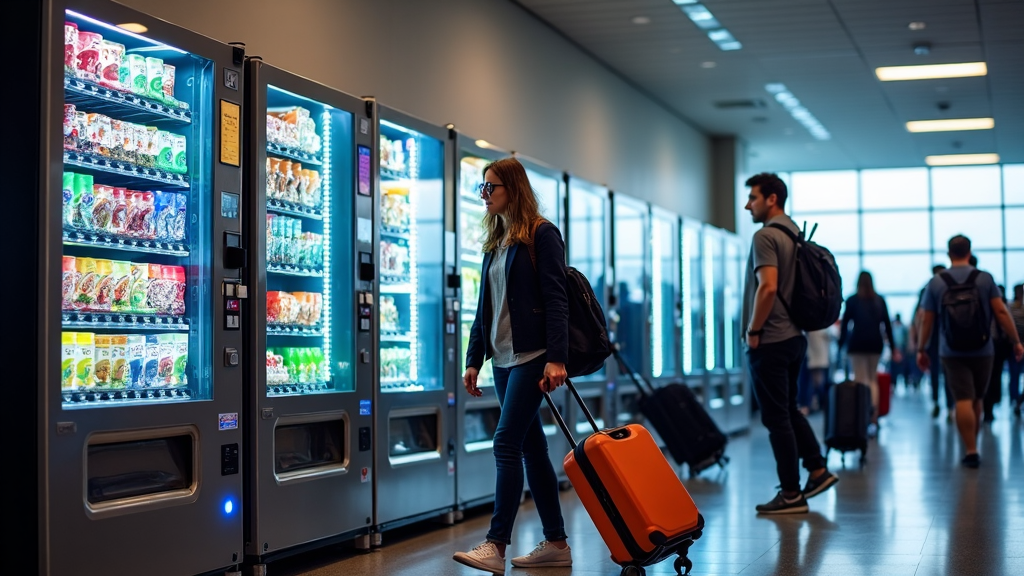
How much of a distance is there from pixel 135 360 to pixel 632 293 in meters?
A: 5.53

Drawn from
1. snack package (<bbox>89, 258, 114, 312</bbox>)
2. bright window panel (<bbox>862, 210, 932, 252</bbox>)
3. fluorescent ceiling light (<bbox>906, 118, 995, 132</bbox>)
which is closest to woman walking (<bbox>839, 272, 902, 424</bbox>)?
fluorescent ceiling light (<bbox>906, 118, 995, 132</bbox>)

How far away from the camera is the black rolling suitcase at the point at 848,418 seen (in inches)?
322

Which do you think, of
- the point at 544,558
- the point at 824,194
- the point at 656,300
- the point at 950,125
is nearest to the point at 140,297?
the point at 544,558

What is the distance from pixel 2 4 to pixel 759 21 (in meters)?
6.18

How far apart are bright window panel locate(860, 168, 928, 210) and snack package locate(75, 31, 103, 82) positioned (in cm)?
1743

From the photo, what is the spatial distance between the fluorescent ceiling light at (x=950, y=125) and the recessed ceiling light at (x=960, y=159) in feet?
7.86

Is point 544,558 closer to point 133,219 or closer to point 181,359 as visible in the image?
point 181,359

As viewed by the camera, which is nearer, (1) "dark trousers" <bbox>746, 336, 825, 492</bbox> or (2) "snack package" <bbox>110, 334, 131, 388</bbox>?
(2) "snack package" <bbox>110, 334, 131, 388</bbox>

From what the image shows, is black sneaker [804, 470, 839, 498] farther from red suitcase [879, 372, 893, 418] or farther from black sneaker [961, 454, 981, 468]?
red suitcase [879, 372, 893, 418]

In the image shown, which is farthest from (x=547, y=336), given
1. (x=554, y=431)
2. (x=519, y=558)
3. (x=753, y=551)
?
(x=554, y=431)

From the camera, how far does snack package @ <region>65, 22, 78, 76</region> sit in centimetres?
352

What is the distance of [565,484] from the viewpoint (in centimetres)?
721

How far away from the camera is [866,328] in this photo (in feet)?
32.7

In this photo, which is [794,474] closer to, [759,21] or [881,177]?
[759,21]
